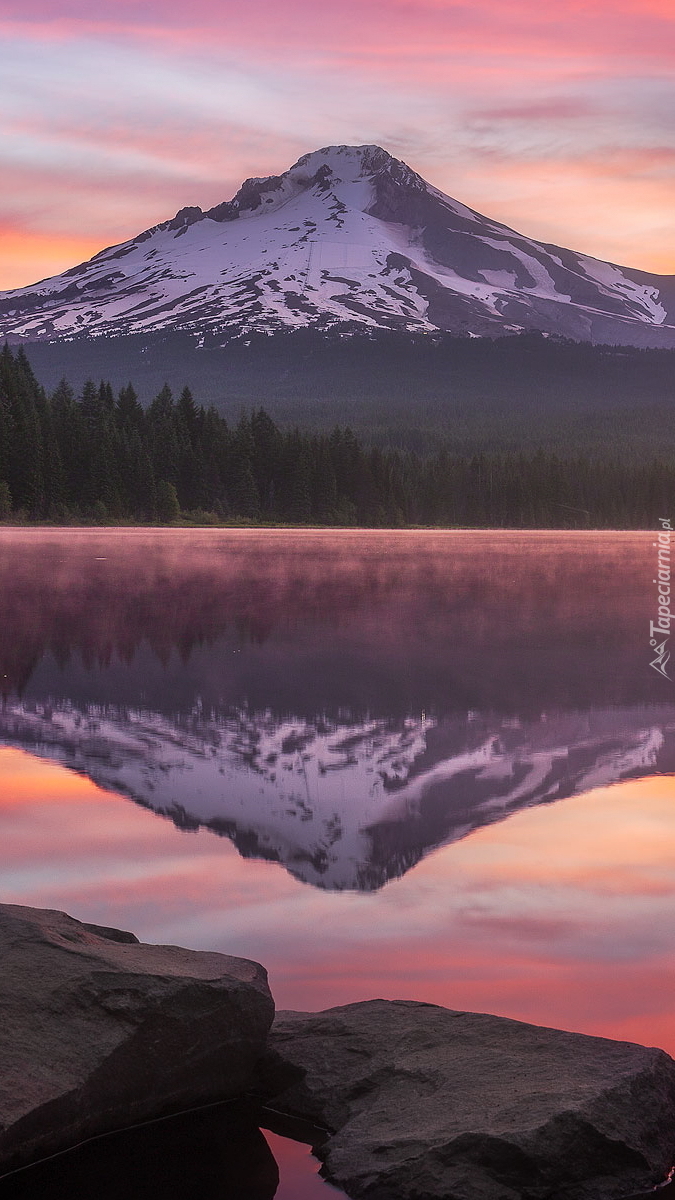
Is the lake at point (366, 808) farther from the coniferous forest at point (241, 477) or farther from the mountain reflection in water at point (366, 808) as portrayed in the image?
the coniferous forest at point (241, 477)

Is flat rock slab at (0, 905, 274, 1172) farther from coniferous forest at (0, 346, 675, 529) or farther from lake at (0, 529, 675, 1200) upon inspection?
coniferous forest at (0, 346, 675, 529)

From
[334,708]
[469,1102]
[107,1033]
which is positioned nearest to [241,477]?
[334,708]

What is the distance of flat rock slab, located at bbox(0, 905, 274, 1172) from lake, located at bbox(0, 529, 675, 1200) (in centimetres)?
74

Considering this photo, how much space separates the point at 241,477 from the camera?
13462 cm

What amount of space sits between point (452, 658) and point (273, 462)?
119 meters

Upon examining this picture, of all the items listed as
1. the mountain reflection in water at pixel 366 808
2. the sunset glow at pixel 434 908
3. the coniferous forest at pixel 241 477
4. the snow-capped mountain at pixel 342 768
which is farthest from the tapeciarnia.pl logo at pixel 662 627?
the coniferous forest at pixel 241 477

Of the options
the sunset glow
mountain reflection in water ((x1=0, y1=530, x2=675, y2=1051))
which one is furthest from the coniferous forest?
the sunset glow

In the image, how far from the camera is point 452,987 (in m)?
6.87

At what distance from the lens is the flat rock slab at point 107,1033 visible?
5.33 meters

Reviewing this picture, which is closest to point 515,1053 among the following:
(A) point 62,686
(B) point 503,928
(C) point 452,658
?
(B) point 503,928

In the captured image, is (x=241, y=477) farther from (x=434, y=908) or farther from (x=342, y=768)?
(x=434, y=908)

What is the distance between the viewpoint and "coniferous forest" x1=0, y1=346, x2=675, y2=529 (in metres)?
112

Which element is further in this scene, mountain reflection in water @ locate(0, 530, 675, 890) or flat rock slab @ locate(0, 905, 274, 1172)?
mountain reflection in water @ locate(0, 530, 675, 890)

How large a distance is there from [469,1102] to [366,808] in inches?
198
